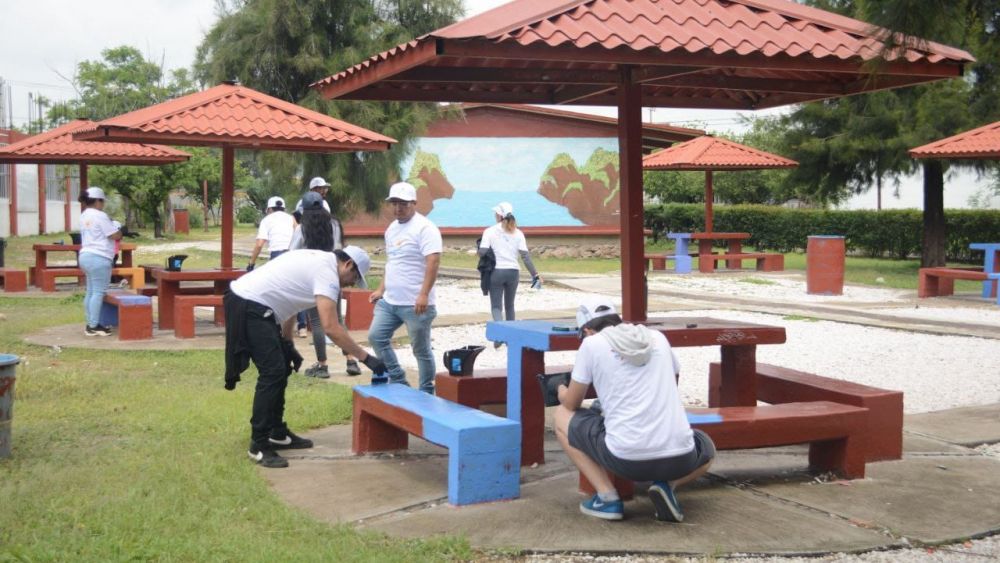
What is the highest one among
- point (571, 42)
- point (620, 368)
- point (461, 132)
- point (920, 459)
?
point (461, 132)

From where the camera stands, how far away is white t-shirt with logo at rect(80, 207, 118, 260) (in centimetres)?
1254

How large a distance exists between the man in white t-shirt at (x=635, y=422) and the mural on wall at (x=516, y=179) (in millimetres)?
25893

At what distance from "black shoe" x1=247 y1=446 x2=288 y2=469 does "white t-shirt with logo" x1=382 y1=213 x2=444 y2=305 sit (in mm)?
1829

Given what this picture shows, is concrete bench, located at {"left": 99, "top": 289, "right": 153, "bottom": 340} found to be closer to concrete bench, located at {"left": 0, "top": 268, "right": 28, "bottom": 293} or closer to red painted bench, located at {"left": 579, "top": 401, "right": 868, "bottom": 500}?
red painted bench, located at {"left": 579, "top": 401, "right": 868, "bottom": 500}

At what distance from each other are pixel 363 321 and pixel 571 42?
26.9 ft

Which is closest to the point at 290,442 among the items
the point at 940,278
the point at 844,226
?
the point at 940,278

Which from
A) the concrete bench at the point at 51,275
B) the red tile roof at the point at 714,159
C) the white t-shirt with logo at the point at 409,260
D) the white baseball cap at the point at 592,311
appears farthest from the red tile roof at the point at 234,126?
the red tile roof at the point at 714,159

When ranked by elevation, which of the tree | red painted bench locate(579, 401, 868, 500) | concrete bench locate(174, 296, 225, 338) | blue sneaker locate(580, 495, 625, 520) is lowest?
blue sneaker locate(580, 495, 625, 520)

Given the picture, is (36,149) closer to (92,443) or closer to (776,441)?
(92,443)

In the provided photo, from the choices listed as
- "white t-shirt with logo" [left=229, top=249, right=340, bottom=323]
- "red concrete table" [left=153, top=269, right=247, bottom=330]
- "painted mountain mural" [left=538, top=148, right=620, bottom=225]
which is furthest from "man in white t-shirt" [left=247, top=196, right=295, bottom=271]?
"painted mountain mural" [left=538, top=148, right=620, bottom=225]

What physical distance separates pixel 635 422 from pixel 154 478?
2.67m

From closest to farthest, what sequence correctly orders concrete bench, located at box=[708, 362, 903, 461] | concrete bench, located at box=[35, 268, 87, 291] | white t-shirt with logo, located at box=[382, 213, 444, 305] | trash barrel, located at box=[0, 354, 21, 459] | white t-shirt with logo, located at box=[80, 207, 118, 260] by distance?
trash barrel, located at box=[0, 354, 21, 459] < concrete bench, located at box=[708, 362, 903, 461] < white t-shirt with logo, located at box=[382, 213, 444, 305] < white t-shirt with logo, located at box=[80, 207, 118, 260] < concrete bench, located at box=[35, 268, 87, 291]

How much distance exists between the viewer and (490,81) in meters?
7.16

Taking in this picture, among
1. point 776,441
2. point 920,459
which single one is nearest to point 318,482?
point 776,441
